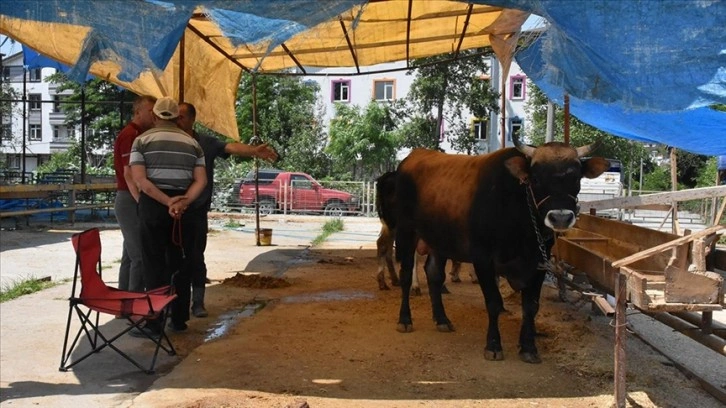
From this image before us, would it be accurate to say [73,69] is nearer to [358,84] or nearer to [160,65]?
[160,65]

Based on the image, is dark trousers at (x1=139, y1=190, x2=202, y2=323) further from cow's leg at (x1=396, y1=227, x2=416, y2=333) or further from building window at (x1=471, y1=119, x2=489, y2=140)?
building window at (x1=471, y1=119, x2=489, y2=140)

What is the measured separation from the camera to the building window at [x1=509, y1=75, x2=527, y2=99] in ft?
139

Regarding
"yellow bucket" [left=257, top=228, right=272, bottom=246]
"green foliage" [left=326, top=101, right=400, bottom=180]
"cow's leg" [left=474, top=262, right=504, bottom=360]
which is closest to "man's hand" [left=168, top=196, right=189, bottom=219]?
"cow's leg" [left=474, top=262, right=504, bottom=360]

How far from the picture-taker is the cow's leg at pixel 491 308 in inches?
228

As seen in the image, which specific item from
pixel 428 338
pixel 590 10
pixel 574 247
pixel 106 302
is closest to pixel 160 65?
pixel 106 302

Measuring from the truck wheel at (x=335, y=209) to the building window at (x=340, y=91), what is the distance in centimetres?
1705

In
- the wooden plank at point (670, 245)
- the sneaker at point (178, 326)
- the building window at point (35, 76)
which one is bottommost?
the sneaker at point (178, 326)

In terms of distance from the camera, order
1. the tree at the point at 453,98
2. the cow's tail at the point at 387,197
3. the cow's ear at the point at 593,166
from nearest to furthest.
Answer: the cow's ear at the point at 593,166 < the cow's tail at the point at 387,197 < the tree at the point at 453,98

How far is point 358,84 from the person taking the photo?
138 feet

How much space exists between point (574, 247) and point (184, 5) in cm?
403

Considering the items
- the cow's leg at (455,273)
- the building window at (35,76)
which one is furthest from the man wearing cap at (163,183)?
the building window at (35,76)

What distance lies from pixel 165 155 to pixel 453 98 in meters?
28.3

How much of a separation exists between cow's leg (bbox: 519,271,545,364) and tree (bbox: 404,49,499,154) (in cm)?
2524

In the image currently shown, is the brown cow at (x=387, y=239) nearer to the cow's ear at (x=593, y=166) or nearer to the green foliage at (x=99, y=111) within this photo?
the cow's ear at (x=593, y=166)
